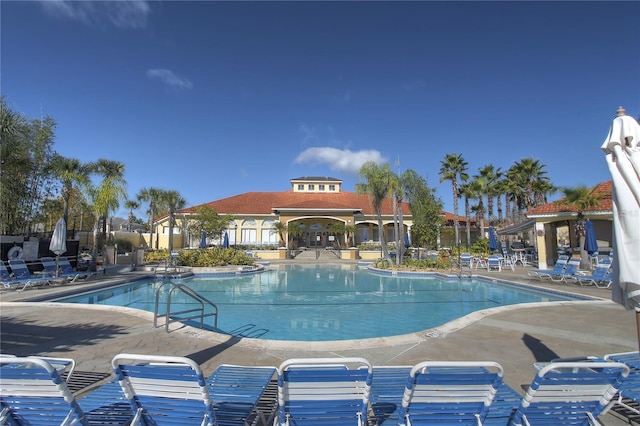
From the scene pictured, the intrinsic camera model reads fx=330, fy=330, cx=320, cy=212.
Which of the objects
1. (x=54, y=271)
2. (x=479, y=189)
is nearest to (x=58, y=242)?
(x=54, y=271)

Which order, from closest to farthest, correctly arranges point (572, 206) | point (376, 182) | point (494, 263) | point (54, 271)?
point (54, 271) → point (494, 263) → point (572, 206) → point (376, 182)

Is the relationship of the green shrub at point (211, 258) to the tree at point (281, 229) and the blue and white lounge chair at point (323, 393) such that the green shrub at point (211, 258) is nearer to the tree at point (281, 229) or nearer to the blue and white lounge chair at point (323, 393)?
the tree at point (281, 229)

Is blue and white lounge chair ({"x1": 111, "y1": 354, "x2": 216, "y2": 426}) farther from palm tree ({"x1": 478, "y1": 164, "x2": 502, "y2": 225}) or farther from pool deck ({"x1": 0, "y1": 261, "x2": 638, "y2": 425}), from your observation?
palm tree ({"x1": 478, "y1": 164, "x2": 502, "y2": 225})

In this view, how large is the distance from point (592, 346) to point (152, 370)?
20.8 feet

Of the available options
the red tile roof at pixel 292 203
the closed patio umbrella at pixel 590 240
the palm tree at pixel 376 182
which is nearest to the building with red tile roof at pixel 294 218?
the red tile roof at pixel 292 203

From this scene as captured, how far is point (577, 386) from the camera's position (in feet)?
7.52

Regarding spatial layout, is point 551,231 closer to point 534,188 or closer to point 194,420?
point 534,188

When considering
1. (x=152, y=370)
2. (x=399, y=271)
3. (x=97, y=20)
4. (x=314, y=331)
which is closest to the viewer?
(x=152, y=370)

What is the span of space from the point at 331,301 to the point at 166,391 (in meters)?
9.41

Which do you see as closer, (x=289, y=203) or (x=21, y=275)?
(x=21, y=275)

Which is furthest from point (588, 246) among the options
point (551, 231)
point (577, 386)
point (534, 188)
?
point (534, 188)

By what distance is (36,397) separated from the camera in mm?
2271

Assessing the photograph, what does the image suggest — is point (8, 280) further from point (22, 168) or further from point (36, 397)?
point (36, 397)

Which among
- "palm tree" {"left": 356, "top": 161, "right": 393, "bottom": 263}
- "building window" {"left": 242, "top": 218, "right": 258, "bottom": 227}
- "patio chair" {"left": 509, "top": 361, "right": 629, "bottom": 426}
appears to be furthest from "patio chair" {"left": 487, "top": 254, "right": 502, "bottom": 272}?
"building window" {"left": 242, "top": 218, "right": 258, "bottom": 227}
